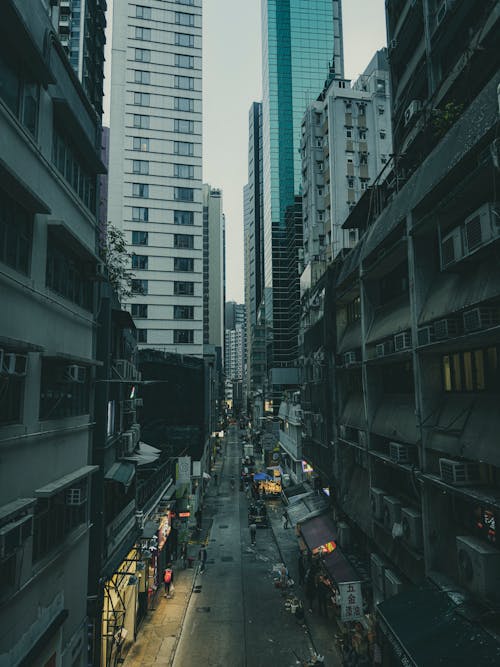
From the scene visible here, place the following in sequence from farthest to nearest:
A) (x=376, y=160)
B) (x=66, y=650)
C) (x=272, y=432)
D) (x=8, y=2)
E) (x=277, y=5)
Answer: (x=277, y=5), (x=272, y=432), (x=376, y=160), (x=66, y=650), (x=8, y=2)

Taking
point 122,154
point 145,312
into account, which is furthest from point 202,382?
point 122,154

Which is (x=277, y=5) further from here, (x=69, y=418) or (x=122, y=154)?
(x=69, y=418)

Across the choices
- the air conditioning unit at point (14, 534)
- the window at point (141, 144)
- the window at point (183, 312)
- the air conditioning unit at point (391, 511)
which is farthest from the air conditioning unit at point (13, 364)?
the window at point (141, 144)

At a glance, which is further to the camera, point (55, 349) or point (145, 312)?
point (145, 312)

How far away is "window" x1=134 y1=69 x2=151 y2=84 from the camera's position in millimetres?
43969

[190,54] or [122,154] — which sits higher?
[190,54]

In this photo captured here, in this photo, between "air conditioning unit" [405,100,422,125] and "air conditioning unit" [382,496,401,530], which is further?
"air conditioning unit" [405,100,422,125]

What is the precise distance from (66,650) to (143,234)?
36.3 meters

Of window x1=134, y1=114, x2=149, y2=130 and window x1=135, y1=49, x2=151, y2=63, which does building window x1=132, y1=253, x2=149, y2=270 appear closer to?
window x1=134, y1=114, x2=149, y2=130

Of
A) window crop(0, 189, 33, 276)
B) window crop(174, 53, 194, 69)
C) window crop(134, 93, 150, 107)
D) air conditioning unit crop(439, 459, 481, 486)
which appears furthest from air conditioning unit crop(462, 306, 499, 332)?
window crop(174, 53, 194, 69)

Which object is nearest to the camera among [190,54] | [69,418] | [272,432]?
[69,418]

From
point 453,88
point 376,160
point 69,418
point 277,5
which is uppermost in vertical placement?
point 277,5

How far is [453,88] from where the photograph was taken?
46.5ft

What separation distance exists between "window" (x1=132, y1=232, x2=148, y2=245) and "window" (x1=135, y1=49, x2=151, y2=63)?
17.3 metres
